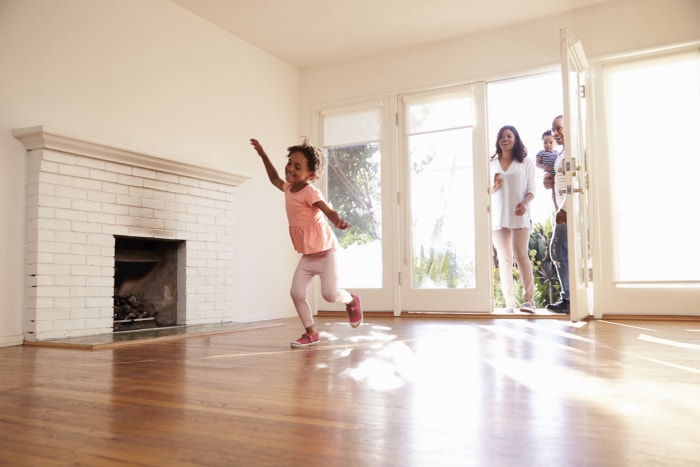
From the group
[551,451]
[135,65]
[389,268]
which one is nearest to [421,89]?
[389,268]

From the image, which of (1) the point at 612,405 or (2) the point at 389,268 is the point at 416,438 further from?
(2) the point at 389,268

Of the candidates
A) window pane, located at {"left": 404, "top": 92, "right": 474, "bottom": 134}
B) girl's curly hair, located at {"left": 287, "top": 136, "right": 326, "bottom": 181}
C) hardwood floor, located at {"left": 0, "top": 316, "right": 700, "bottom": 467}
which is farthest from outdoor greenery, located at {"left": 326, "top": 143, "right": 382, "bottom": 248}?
hardwood floor, located at {"left": 0, "top": 316, "right": 700, "bottom": 467}

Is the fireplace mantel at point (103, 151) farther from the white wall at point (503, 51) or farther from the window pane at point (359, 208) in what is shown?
the white wall at point (503, 51)

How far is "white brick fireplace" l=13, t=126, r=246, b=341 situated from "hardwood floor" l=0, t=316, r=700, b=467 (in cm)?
66

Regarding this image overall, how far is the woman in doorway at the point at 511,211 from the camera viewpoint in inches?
201

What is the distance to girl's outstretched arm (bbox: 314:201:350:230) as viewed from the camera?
108 inches

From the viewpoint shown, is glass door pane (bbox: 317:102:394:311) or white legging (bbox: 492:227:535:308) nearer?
white legging (bbox: 492:227:535:308)

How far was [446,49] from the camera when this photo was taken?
5191 millimetres

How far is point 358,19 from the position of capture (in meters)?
4.77

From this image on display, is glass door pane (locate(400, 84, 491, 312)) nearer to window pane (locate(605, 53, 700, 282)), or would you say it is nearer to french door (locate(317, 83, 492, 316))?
french door (locate(317, 83, 492, 316))

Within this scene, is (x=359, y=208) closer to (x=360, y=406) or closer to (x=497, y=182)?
(x=497, y=182)

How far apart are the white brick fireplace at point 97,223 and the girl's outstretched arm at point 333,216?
154cm

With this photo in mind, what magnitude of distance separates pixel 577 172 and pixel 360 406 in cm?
336

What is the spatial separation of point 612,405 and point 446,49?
14.2ft
